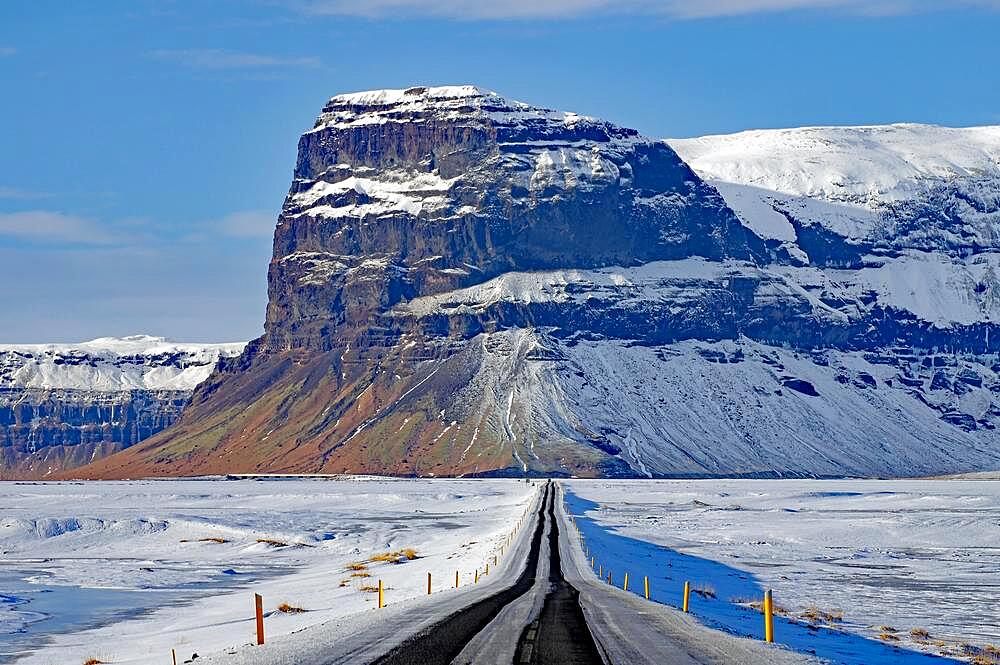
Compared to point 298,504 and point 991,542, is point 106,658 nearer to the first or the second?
point 991,542

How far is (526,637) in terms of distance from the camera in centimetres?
3788

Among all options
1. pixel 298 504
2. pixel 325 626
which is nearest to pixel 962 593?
pixel 325 626

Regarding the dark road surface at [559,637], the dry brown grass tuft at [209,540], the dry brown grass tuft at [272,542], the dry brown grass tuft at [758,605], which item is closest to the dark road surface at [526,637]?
the dark road surface at [559,637]

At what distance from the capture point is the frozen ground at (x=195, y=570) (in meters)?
62.2

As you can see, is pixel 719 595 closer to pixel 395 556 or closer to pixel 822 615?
pixel 822 615

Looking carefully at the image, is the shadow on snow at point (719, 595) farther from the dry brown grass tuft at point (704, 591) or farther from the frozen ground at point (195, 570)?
the frozen ground at point (195, 570)

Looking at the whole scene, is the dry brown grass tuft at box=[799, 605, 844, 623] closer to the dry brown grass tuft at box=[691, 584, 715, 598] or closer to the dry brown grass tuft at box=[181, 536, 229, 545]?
the dry brown grass tuft at box=[691, 584, 715, 598]

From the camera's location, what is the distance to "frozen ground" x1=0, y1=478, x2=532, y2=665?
6222 cm

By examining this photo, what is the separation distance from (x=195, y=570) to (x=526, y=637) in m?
66.1

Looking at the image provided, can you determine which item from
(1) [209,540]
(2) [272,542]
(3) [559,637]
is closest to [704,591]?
(3) [559,637]

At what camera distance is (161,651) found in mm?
55750

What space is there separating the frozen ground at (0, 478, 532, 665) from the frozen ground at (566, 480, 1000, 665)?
12.8m

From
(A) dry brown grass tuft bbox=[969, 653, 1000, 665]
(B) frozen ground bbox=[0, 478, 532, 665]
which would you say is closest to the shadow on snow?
(A) dry brown grass tuft bbox=[969, 653, 1000, 665]

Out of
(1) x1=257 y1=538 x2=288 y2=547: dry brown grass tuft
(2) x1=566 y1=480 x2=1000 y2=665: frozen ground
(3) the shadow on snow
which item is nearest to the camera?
(3) the shadow on snow
